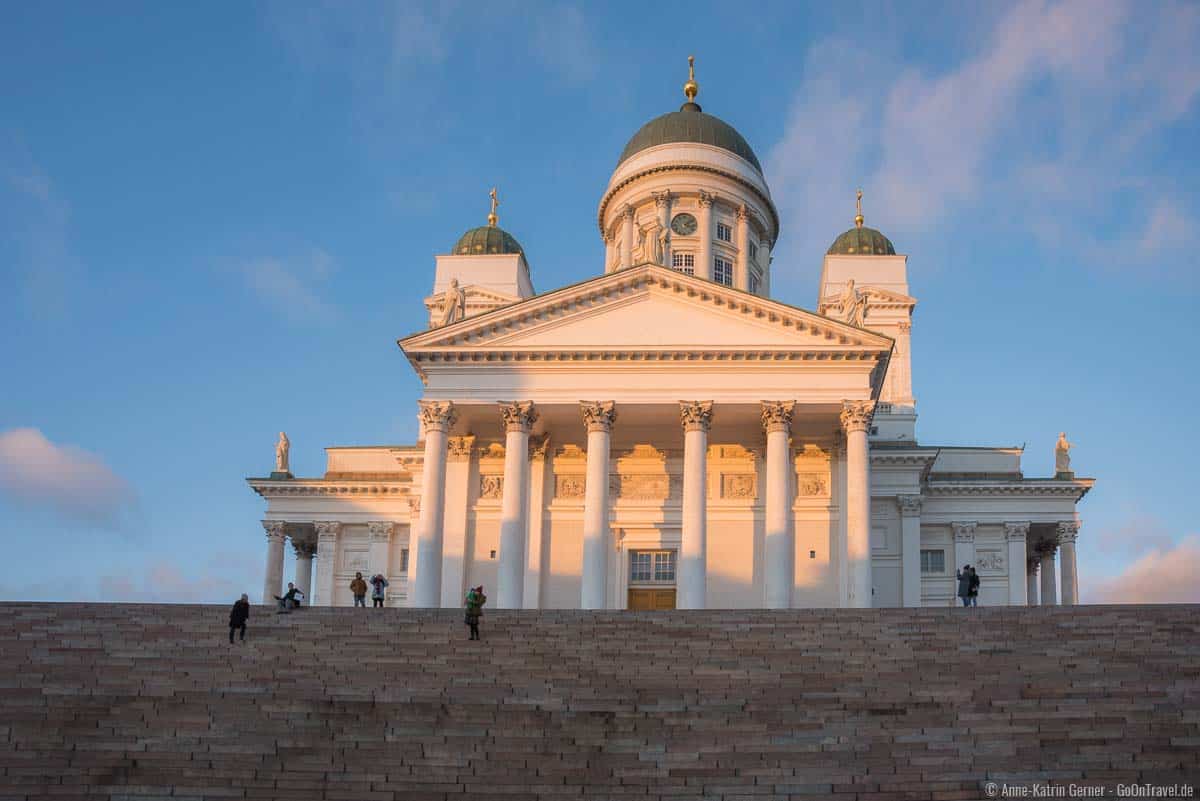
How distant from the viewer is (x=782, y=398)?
34.0m

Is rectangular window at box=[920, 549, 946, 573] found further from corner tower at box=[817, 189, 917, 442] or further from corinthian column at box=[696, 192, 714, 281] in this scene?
corinthian column at box=[696, 192, 714, 281]

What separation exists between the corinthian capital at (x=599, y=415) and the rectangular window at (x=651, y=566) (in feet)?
16.5

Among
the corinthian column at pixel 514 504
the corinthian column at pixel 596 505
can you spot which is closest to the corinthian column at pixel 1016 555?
the corinthian column at pixel 596 505

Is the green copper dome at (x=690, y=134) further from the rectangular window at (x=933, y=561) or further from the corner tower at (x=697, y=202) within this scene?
the rectangular window at (x=933, y=561)

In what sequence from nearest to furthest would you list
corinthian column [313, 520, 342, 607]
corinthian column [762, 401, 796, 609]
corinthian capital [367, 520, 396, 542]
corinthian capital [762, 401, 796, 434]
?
corinthian column [762, 401, 796, 609]
corinthian capital [762, 401, 796, 434]
corinthian column [313, 520, 342, 607]
corinthian capital [367, 520, 396, 542]

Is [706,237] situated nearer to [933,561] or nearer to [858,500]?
[933,561]

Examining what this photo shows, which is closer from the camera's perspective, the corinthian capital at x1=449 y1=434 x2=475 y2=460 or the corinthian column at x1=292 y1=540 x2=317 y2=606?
the corinthian capital at x1=449 y1=434 x2=475 y2=460

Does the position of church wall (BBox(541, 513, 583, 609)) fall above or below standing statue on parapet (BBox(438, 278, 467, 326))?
below

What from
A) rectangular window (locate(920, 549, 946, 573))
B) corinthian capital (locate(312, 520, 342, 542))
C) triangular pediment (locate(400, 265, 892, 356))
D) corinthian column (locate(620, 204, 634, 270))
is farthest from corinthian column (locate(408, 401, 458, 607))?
rectangular window (locate(920, 549, 946, 573))

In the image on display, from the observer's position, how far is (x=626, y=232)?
173 feet

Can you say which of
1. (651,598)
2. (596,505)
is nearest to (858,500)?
(596,505)

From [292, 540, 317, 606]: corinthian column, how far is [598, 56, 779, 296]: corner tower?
1799 centimetres

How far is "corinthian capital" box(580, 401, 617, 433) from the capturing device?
3419cm

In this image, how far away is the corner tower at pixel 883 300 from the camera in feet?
163
